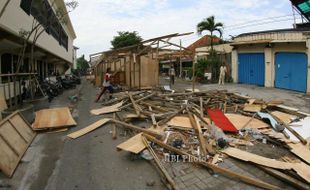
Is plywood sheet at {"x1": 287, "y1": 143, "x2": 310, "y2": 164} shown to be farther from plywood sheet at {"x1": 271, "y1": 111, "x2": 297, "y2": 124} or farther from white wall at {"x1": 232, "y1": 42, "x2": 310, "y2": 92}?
white wall at {"x1": 232, "y1": 42, "x2": 310, "y2": 92}

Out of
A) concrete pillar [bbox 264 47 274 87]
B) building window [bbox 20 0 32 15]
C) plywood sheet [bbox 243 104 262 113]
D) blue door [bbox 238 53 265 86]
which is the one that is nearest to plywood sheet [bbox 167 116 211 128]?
plywood sheet [bbox 243 104 262 113]

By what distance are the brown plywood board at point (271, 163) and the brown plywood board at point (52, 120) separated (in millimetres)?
5555

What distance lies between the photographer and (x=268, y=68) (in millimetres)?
20703

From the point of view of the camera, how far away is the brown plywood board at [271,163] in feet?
17.0

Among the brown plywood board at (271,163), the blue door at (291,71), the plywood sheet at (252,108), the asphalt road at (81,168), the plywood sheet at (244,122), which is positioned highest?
the blue door at (291,71)

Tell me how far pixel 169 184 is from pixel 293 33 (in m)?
16.5

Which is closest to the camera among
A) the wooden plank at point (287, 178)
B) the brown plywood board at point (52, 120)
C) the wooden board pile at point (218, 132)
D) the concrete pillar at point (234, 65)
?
the wooden plank at point (287, 178)

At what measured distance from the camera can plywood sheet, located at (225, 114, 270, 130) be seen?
879 centimetres

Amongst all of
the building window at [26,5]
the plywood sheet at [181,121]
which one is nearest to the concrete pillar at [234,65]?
the plywood sheet at [181,121]

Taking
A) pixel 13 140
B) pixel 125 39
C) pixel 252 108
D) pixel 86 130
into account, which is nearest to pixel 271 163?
pixel 86 130

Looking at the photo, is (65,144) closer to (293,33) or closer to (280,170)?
(280,170)

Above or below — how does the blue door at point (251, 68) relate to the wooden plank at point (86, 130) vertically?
above

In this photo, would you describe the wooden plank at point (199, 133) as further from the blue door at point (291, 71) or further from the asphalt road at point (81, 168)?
the blue door at point (291, 71)

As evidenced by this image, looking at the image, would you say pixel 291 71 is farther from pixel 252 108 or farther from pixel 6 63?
pixel 6 63
